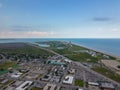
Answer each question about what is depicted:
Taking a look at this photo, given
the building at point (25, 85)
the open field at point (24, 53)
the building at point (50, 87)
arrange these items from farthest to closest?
the open field at point (24, 53)
the building at point (50, 87)
the building at point (25, 85)

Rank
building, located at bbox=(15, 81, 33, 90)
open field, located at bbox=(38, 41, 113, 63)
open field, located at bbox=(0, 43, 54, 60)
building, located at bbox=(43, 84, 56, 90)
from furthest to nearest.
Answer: open field, located at bbox=(0, 43, 54, 60) < open field, located at bbox=(38, 41, 113, 63) < building, located at bbox=(43, 84, 56, 90) < building, located at bbox=(15, 81, 33, 90)

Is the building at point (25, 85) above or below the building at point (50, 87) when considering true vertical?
above

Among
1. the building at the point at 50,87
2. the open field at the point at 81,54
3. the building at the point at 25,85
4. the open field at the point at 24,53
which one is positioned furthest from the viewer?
the open field at the point at 24,53

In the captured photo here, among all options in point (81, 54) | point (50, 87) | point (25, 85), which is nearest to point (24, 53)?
point (81, 54)

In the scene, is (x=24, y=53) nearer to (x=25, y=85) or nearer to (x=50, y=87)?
(x=25, y=85)

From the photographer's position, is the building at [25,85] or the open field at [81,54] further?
the open field at [81,54]

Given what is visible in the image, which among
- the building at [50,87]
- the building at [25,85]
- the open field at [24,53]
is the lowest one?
the building at [50,87]

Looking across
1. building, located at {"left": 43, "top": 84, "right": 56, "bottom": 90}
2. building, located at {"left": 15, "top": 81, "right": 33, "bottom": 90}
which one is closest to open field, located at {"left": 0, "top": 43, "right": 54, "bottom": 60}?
building, located at {"left": 15, "top": 81, "right": 33, "bottom": 90}

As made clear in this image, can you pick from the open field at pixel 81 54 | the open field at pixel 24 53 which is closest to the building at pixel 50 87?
the open field at pixel 81 54

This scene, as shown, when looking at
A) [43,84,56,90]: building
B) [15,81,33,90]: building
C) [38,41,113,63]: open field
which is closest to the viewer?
[15,81,33,90]: building

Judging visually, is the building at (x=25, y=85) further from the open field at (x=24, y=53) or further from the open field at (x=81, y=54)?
the open field at (x=81, y=54)

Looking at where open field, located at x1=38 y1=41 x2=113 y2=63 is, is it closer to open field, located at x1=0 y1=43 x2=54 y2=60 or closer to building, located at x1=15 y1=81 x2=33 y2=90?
open field, located at x1=0 y1=43 x2=54 y2=60

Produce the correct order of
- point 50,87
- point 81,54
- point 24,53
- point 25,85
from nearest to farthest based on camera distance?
1. point 50,87
2. point 25,85
3. point 24,53
4. point 81,54

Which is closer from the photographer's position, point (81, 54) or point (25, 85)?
point (25, 85)
